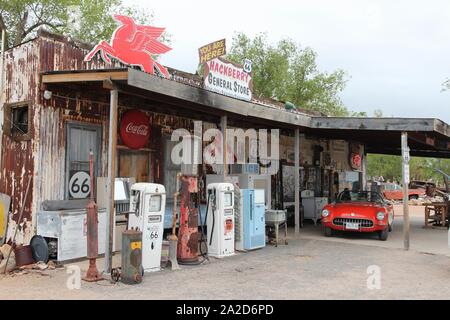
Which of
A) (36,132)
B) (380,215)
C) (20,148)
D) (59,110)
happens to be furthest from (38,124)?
(380,215)

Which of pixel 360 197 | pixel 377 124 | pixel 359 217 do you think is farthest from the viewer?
pixel 360 197

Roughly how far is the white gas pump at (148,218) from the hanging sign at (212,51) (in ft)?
12.0

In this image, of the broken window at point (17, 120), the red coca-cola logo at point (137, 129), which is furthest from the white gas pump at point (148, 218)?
the broken window at point (17, 120)

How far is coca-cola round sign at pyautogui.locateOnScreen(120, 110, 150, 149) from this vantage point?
32.3 feet

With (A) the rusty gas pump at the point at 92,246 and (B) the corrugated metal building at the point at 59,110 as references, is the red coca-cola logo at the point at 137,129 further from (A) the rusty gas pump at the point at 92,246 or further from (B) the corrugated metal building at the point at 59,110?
(A) the rusty gas pump at the point at 92,246

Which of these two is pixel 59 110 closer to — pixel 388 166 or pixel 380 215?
pixel 380 215

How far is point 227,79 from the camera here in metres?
9.97

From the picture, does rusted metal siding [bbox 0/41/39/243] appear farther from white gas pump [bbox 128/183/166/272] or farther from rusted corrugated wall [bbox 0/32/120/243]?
white gas pump [bbox 128/183/166/272]

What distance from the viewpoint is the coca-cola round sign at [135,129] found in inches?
388

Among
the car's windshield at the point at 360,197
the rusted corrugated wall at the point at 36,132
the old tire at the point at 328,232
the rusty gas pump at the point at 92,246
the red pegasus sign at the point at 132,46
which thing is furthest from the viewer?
the car's windshield at the point at 360,197

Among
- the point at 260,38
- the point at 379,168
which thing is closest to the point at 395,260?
the point at 260,38

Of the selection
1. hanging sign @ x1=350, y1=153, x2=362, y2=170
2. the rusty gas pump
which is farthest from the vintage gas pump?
hanging sign @ x1=350, y1=153, x2=362, y2=170

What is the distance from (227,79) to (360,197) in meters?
5.50

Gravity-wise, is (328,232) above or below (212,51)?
below
